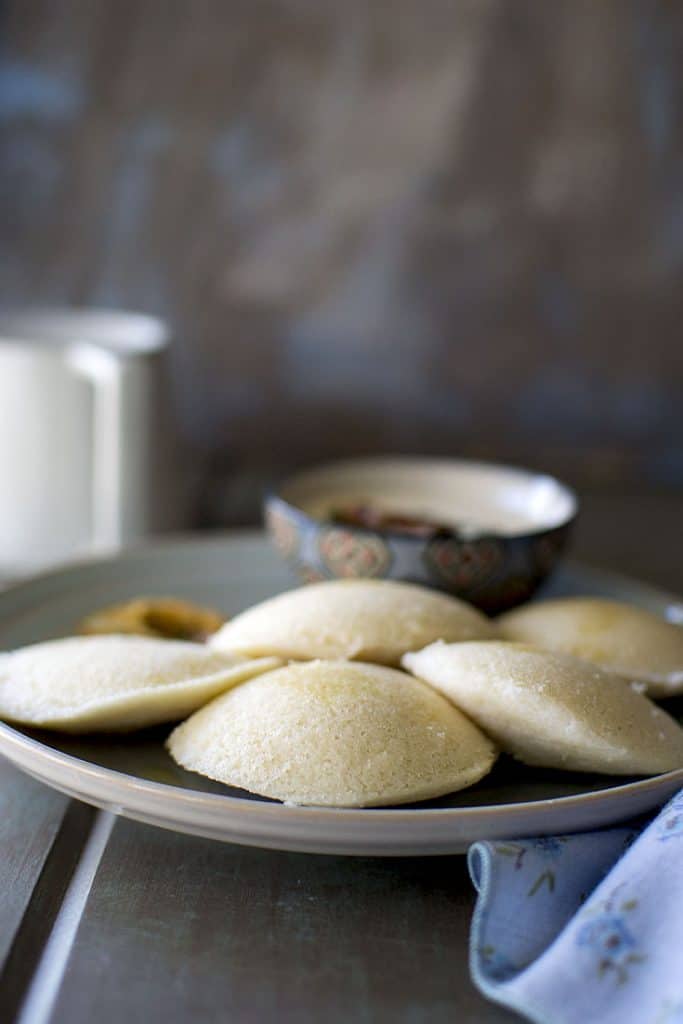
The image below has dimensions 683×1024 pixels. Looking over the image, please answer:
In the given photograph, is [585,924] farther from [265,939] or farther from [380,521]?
[380,521]

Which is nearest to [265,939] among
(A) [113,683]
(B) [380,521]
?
(A) [113,683]

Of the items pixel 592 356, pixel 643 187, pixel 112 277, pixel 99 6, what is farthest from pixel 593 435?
pixel 99 6

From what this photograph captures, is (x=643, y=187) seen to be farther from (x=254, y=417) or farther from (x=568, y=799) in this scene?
(x=568, y=799)

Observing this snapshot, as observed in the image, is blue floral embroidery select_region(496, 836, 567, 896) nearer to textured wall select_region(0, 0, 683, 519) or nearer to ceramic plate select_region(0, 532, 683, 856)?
ceramic plate select_region(0, 532, 683, 856)

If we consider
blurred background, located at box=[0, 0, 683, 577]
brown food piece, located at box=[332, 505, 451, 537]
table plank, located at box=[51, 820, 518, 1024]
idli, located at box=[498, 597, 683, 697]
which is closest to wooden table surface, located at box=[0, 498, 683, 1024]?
table plank, located at box=[51, 820, 518, 1024]

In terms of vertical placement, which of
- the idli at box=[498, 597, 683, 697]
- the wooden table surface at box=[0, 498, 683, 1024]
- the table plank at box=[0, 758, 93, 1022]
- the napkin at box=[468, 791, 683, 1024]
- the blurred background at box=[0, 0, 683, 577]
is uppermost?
the blurred background at box=[0, 0, 683, 577]

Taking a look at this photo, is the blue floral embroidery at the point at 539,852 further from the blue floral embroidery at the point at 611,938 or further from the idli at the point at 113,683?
the idli at the point at 113,683
